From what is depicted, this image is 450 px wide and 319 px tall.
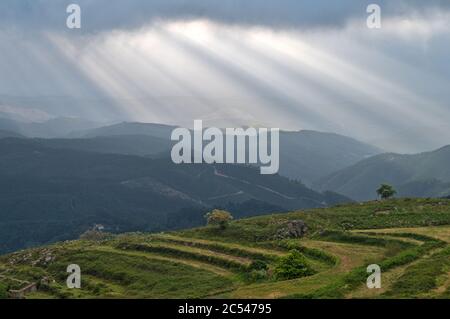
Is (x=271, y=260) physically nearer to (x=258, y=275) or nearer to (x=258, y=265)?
(x=258, y=265)

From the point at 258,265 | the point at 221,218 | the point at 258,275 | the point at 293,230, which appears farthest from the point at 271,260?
the point at 221,218

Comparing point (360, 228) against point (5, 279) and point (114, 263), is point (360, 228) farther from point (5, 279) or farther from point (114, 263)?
point (5, 279)

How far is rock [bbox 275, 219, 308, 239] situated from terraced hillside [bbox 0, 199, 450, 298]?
0.48 ft

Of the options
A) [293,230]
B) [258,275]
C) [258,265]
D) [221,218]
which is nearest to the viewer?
[258,275]

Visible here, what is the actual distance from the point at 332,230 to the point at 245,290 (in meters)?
28.4

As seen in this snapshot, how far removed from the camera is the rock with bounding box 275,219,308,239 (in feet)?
255

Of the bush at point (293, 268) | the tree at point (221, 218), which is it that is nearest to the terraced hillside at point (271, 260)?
the bush at point (293, 268)

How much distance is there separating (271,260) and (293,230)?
45.5 ft

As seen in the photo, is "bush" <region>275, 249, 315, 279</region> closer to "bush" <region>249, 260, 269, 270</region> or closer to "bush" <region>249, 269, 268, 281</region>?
"bush" <region>249, 269, 268, 281</region>

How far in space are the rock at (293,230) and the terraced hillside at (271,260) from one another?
0.48 feet

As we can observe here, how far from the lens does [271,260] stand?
2584 inches
